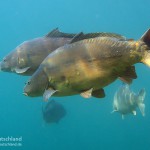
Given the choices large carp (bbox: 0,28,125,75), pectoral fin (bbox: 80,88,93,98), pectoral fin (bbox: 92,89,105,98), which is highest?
large carp (bbox: 0,28,125,75)

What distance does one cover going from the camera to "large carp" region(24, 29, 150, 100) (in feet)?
10.6

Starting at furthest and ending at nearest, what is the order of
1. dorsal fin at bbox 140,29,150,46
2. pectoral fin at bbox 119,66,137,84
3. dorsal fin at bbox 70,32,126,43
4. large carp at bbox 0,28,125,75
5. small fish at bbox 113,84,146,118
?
small fish at bbox 113,84,146,118 < large carp at bbox 0,28,125,75 < dorsal fin at bbox 70,32,126,43 < pectoral fin at bbox 119,66,137,84 < dorsal fin at bbox 140,29,150,46

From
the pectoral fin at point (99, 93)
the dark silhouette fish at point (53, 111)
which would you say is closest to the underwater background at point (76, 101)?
the dark silhouette fish at point (53, 111)

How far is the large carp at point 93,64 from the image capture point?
3232 mm

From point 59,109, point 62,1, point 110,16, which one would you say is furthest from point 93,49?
point 62,1

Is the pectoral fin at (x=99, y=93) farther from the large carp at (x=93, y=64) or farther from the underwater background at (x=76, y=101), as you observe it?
the underwater background at (x=76, y=101)

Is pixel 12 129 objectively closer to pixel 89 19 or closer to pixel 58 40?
pixel 89 19

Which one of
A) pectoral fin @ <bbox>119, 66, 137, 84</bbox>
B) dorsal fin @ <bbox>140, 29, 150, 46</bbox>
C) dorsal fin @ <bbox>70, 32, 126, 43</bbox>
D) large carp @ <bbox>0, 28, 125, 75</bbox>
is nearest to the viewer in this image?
dorsal fin @ <bbox>140, 29, 150, 46</bbox>

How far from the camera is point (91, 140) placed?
20.6 metres

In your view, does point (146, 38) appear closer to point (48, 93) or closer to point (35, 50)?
point (48, 93)

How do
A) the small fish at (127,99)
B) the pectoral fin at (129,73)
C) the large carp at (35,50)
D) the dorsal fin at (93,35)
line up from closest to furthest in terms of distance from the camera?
1. the pectoral fin at (129,73)
2. the dorsal fin at (93,35)
3. the large carp at (35,50)
4. the small fish at (127,99)

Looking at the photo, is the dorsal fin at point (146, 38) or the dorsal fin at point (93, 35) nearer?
the dorsal fin at point (146, 38)

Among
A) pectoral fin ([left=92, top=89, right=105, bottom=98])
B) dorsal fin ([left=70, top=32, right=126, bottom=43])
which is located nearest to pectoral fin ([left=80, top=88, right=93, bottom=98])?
pectoral fin ([left=92, top=89, right=105, bottom=98])

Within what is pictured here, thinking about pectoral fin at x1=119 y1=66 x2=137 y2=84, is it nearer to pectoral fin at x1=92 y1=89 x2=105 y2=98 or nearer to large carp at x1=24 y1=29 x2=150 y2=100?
large carp at x1=24 y1=29 x2=150 y2=100
